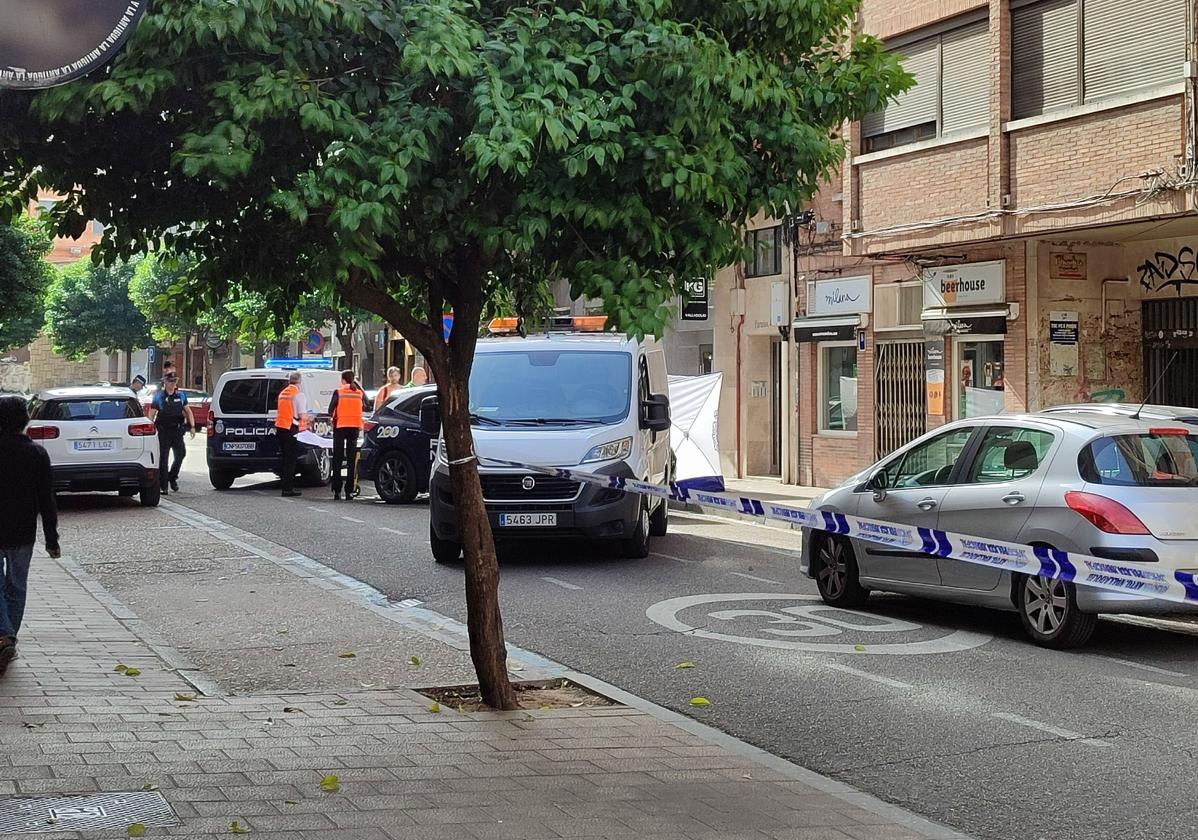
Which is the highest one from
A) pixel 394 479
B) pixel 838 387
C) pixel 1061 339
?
pixel 1061 339

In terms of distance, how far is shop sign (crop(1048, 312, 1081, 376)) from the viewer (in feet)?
66.9

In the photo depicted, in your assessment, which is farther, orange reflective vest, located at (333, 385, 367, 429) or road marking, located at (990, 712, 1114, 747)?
orange reflective vest, located at (333, 385, 367, 429)

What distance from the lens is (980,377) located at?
2183 cm

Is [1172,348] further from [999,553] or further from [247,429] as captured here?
[247,429]

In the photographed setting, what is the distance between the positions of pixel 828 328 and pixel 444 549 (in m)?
12.9

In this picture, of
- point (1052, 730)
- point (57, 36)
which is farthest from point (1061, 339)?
point (57, 36)

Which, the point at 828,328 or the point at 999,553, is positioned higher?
the point at 828,328

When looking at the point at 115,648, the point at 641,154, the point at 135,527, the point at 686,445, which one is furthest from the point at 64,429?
the point at 641,154

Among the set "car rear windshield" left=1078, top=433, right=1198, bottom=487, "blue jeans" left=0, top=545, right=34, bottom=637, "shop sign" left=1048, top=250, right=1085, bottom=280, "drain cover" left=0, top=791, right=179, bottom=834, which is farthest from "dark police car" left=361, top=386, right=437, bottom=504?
"drain cover" left=0, top=791, right=179, bottom=834

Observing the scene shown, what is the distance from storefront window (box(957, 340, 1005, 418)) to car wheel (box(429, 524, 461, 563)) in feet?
31.2

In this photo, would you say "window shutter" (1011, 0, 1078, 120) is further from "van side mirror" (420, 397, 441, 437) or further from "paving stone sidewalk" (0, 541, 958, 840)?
"paving stone sidewalk" (0, 541, 958, 840)

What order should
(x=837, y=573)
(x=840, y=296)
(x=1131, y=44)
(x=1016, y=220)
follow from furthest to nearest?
(x=840, y=296)
(x=1016, y=220)
(x=1131, y=44)
(x=837, y=573)

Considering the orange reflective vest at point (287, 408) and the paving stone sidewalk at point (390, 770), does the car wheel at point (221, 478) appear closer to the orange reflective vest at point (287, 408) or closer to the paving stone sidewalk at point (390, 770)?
the orange reflective vest at point (287, 408)

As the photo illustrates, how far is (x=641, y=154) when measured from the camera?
269 inches
